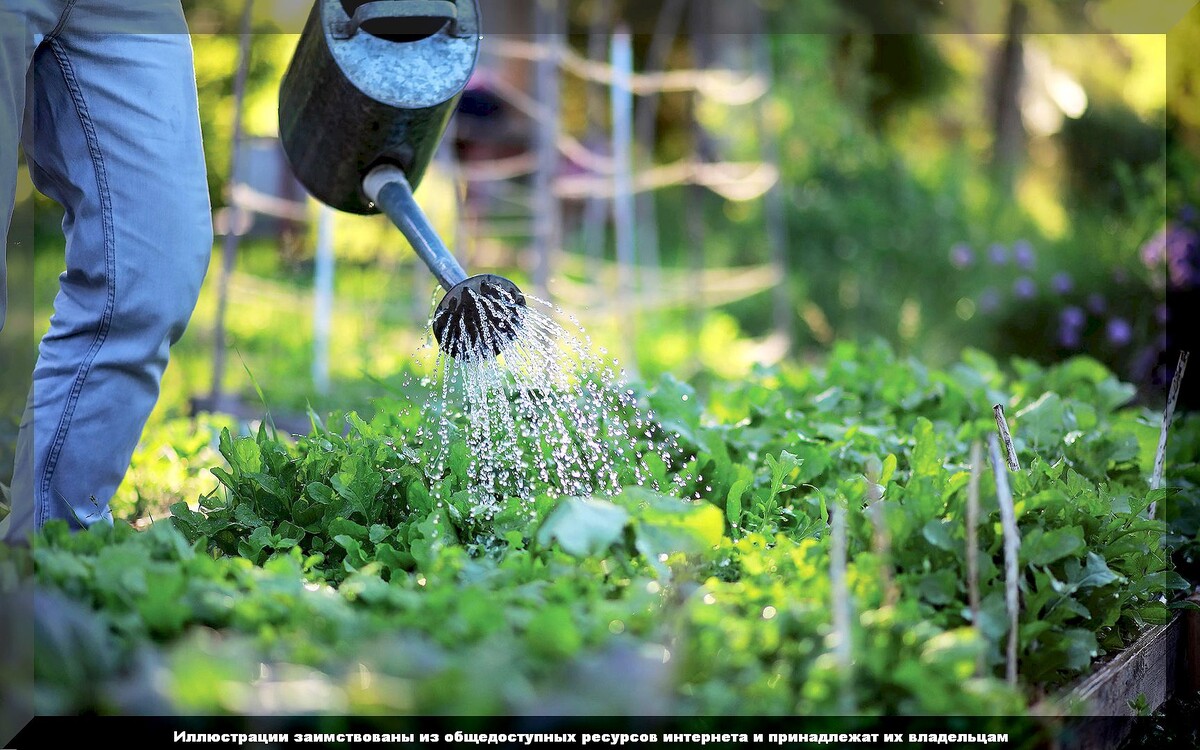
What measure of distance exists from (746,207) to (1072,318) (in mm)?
3685

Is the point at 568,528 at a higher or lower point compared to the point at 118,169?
lower

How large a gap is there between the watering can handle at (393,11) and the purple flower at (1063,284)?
12.0 feet

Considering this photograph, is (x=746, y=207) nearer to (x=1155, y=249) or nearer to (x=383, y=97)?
(x=1155, y=249)

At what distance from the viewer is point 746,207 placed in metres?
8.01

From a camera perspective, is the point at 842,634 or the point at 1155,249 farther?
the point at 1155,249

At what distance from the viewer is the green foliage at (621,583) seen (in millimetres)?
1150

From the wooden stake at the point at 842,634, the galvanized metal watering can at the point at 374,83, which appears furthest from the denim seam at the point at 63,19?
the wooden stake at the point at 842,634

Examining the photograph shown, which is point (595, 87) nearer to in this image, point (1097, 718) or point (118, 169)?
point (118, 169)

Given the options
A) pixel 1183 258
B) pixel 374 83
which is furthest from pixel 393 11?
pixel 1183 258

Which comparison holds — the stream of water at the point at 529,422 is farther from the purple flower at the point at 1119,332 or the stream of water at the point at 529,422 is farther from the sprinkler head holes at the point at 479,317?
the purple flower at the point at 1119,332

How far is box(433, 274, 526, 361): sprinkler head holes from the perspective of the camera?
5.46 feet

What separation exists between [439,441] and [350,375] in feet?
9.31

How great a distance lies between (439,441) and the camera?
200cm

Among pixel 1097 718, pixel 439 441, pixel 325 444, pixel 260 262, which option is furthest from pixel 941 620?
pixel 260 262
